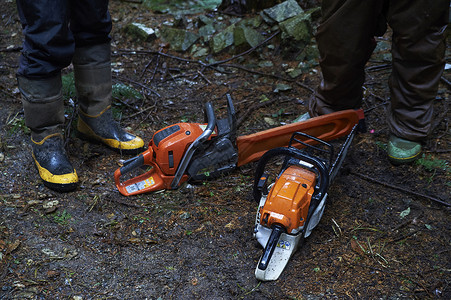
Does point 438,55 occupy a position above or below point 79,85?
above

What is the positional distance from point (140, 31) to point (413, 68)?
303cm

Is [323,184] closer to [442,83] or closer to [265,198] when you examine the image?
[265,198]

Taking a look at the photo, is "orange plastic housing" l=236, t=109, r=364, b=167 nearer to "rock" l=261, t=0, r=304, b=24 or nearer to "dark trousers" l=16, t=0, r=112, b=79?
"dark trousers" l=16, t=0, r=112, b=79

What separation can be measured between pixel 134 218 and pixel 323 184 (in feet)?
3.38

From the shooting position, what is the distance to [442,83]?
3412 mm

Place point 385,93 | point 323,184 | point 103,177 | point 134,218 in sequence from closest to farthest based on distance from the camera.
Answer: point 323,184 < point 134,218 < point 103,177 < point 385,93

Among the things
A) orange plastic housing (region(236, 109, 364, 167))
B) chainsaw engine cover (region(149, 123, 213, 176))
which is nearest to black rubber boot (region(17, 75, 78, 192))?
chainsaw engine cover (region(149, 123, 213, 176))

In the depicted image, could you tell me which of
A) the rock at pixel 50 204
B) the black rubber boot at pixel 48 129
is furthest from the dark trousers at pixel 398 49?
the rock at pixel 50 204

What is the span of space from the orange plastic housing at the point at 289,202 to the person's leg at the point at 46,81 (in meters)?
1.21

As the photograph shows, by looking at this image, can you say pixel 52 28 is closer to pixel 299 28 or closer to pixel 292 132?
pixel 292 132

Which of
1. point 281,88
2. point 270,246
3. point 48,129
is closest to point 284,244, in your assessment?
point 270,246

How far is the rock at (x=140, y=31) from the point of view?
454 cm

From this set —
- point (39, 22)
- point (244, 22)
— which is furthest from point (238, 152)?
point (244, 22)

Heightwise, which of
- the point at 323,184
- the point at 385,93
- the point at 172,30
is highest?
the point at 323,184
